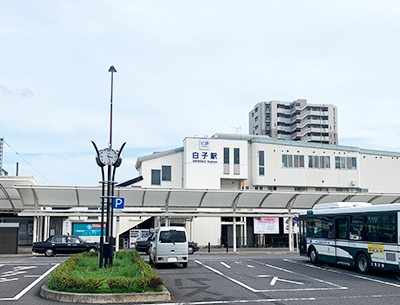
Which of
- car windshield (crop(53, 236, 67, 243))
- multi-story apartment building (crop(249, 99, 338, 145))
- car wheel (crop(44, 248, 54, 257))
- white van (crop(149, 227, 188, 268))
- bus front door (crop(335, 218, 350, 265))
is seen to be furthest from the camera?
multi-story apartment building (crop(249, 99, 338, 145))

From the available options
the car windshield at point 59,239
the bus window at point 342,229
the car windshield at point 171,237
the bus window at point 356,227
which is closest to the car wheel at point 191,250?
the car windshield at point 59,239

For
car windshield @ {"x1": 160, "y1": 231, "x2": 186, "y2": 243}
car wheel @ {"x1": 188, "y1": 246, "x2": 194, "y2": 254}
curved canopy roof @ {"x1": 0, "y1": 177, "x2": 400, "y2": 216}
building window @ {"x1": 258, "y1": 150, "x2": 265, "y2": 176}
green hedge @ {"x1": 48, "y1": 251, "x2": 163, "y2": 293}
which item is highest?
building window @ {"x1": 258, "y1": 150, "x2": 265, "y2": 176}

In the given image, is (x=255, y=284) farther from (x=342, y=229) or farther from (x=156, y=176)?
(x=156, y=176)

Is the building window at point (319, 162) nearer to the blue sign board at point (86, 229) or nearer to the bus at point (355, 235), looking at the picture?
the blue sign board at point (86, 229)

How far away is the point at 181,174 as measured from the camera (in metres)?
45.1

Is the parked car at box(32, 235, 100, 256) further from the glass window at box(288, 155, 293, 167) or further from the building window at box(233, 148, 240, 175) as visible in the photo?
the glass window at box(288, 155, 293, 167)

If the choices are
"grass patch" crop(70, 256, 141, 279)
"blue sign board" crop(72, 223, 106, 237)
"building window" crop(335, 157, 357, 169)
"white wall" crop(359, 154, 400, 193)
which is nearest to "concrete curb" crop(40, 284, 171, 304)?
"grass patch" crop(70, 256, 141, 279)

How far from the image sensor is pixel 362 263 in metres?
17.6

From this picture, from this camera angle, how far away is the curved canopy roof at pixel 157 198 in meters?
29.7

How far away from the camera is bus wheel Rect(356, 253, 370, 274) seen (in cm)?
1725

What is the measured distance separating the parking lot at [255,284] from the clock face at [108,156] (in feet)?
15.4

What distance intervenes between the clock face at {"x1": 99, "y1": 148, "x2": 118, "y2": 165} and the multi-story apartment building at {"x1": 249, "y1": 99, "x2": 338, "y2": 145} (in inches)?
3229

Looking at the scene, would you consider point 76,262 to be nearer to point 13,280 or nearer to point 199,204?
point 13,280

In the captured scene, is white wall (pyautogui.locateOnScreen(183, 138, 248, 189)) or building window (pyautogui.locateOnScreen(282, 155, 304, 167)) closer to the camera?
white wall (pyautogui.locateOnScreen(183, 138, 248, 189))
